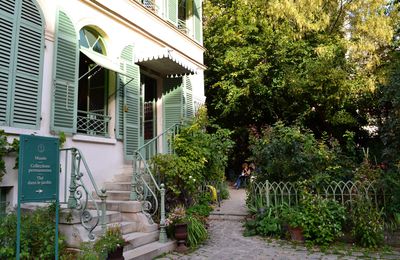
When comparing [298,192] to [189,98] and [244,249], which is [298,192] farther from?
[189,98]

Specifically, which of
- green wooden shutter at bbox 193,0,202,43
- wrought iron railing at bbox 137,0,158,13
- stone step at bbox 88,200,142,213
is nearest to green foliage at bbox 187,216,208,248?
stone step at bbox 88,200,142,213

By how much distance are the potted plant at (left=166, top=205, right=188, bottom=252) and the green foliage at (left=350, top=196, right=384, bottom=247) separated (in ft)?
10.4

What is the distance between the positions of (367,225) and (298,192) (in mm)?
1505

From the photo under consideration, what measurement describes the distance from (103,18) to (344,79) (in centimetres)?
861

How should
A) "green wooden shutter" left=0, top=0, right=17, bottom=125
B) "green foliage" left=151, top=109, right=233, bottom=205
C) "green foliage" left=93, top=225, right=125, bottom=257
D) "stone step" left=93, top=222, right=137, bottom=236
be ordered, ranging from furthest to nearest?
"green foliage" left=151, top=109, right=233, bottom=205 < "stone step" left=93, top=222, right=137, bottom=236 < "green wooden shutter" left=0, top=0, right=17, bottom=125 < "green foliage" left=93, top=225, right=125, bottom=257

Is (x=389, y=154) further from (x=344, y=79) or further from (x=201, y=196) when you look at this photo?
(x=344, y=79)

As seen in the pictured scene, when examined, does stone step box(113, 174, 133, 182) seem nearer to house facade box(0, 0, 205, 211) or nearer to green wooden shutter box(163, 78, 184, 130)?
house facade box(0, 0, 205, 211)

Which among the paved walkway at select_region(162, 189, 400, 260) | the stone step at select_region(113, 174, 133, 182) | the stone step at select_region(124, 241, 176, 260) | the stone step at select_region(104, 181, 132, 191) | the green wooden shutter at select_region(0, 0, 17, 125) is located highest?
the green wooden shutter at select_region(0, 0, 17, 125)

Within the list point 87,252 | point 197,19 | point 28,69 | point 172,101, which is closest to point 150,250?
point 87,252

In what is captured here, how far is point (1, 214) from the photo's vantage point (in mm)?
5086

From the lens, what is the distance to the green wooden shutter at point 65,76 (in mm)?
6270

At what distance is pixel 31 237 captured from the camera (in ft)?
14.8

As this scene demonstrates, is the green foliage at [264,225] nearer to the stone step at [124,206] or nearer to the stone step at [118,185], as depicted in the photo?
the stone step at [124,206]

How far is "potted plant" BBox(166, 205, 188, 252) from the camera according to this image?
6188 mm
